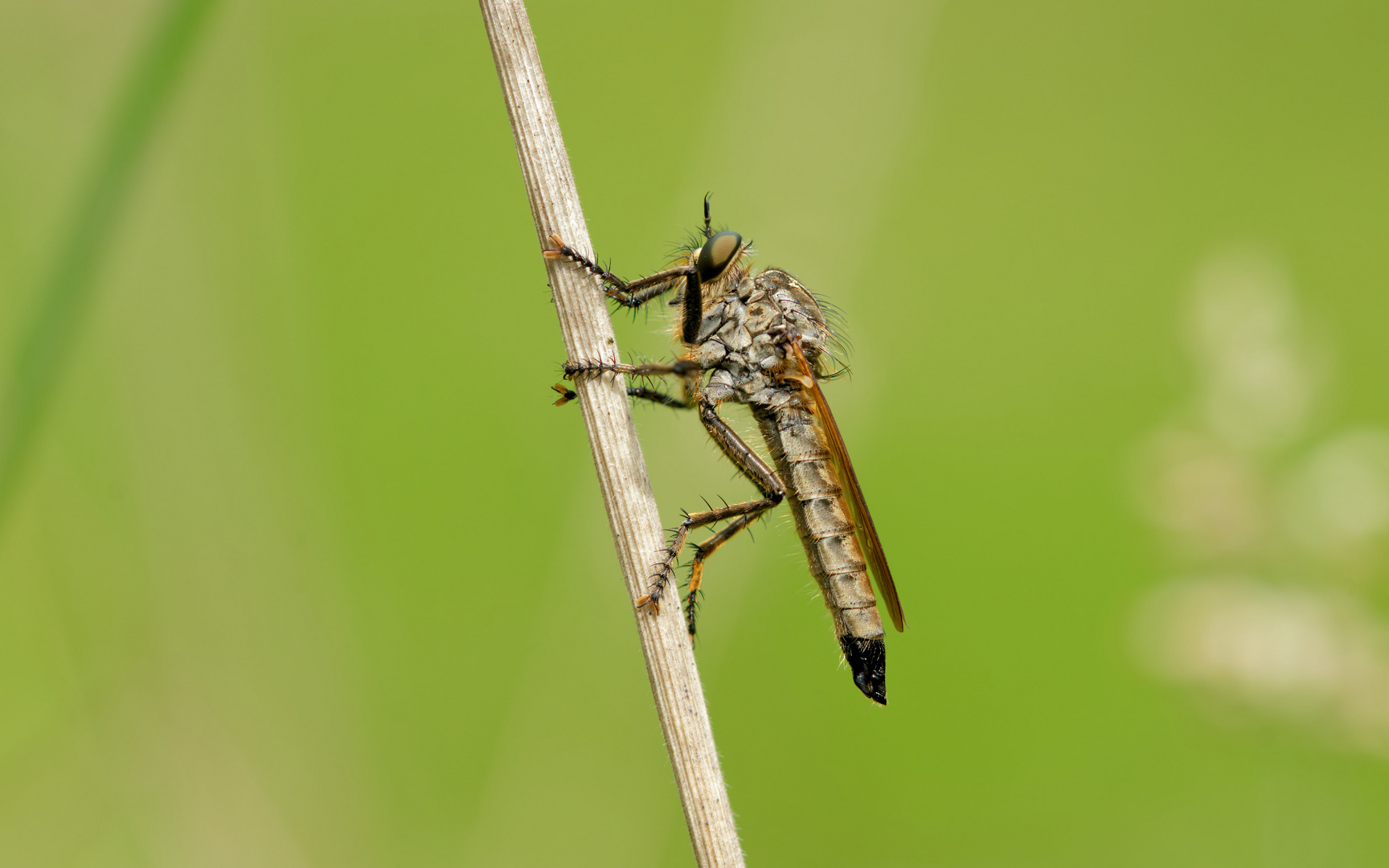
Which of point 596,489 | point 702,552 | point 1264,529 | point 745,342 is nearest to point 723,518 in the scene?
point 702,552

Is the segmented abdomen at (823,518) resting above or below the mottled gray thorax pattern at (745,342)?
below

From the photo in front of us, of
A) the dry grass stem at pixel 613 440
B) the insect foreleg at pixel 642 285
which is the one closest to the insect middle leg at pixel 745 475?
the insect foreleg at pixel 642 285

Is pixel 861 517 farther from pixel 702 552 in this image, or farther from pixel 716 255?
pixel 716 255

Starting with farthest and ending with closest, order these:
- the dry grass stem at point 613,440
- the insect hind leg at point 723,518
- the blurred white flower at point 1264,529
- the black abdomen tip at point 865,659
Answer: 1. the black abdomen tip at point 865,659
2. the insect hind leg at point 723,518
3. the blurred white flower at point 1264,529
4. the dry grass stem at point 613,440

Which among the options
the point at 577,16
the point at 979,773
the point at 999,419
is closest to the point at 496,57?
the point at 979,773

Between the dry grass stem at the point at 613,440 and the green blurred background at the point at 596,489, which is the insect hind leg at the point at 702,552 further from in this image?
the dry grass stem at the point at 613,440

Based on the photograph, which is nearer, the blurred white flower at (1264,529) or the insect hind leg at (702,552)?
the blurred white flower at (1264,529)

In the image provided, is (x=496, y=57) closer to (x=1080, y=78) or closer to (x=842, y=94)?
(x=842, y=94)
